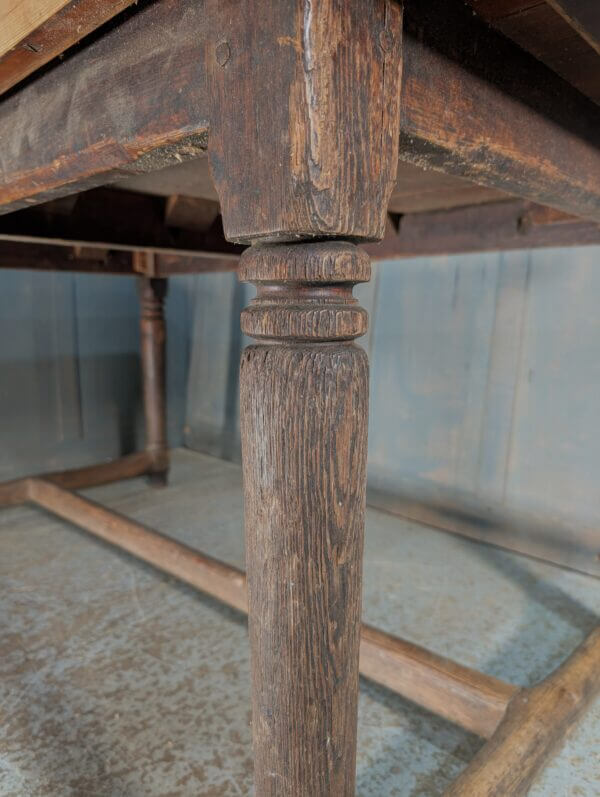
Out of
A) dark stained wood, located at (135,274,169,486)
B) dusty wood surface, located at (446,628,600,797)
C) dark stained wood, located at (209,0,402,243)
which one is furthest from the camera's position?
dark stained wood, located at (135,274,169,486)

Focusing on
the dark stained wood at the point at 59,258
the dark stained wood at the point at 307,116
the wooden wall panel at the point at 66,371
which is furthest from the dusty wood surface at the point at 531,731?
the wooden wall panel at the point at 66,371

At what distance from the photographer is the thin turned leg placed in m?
2.42

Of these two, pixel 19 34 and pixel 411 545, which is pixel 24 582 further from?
pixel 19 34

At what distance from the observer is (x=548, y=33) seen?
2.09ft

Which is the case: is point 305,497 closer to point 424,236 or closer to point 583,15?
point 583,15

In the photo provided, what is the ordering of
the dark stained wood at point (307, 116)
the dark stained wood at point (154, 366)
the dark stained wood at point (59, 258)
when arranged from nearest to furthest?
the dark stained wood at point (307, 116), the dark stained wood at point (59, 258), the dark stained wood at point (154, 366)

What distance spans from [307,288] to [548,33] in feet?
1.38

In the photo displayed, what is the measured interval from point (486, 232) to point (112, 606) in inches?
56.4

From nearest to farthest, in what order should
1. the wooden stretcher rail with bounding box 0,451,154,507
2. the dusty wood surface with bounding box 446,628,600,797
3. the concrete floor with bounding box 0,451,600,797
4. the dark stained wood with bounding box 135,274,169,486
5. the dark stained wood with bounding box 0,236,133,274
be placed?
the dusty wood surface with bounding box 446,628,600,797
the concrete floor with bounding box 0,451,600,797
the dark stained wood with bounding box 0,236,133,274
the wooden stretcher rail with bounding box 0,451,154,507
the dark stained wood with bounding box 135,274,169,486

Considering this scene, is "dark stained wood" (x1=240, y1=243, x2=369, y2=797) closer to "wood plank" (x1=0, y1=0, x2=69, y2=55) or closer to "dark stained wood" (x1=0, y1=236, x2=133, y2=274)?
"wood plank" (x1=0, y1=0, x2=69, y2=55)

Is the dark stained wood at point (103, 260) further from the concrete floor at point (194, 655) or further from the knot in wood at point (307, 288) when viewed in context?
the knot in wood at point (307, 288)

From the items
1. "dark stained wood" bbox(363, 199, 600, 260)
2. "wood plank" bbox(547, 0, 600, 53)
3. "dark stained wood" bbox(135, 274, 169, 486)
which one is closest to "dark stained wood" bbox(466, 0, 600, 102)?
"wood plank" bbox(547, 0, 600, 53)

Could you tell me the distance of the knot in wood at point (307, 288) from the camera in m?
0.51

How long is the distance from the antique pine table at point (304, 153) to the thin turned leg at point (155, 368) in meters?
1.57
